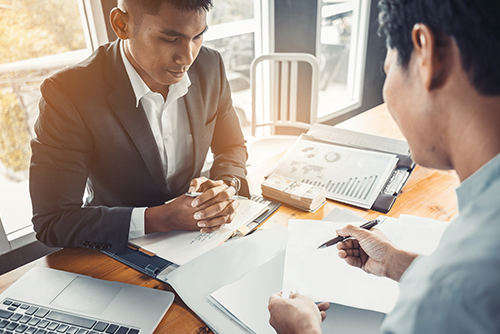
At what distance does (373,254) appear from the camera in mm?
819

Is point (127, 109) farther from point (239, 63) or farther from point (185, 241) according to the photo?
point (239, 63)

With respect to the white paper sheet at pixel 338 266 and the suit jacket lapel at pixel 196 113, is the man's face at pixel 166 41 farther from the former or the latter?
the white paper sheet at pixel 338 266

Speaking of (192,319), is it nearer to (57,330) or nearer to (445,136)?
(57,330)

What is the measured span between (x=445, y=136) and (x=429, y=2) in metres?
0.18

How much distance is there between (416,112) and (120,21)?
92 cm

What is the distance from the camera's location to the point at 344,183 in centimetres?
123

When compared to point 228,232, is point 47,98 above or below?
above

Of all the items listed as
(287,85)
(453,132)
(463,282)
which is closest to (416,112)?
(453,132)

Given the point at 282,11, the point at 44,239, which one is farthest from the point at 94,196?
the point at 282,11

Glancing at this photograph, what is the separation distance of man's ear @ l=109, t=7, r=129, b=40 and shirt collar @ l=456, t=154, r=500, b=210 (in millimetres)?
1007

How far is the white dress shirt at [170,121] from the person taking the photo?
3.97 ft

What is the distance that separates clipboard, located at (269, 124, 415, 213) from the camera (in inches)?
45.7

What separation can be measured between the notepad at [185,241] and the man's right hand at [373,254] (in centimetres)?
31

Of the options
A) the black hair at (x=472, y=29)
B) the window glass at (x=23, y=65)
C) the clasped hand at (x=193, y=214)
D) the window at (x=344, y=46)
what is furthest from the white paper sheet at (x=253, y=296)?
the window at (x=344, y=46)
